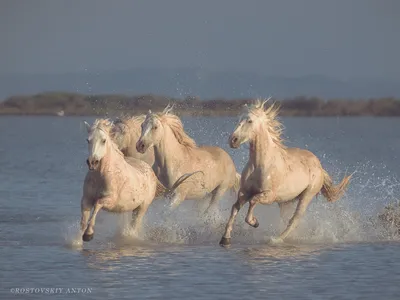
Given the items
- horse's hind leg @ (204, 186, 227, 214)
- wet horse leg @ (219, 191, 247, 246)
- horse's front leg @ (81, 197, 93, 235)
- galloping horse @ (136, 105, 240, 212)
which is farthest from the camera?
horse's hind leg @ (204, 186, 227, 214)

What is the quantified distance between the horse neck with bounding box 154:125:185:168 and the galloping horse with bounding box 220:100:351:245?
1.47 meters

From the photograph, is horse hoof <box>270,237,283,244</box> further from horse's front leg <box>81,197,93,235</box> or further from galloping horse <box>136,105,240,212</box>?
horse's front leg <box>81,197,93,235</box>

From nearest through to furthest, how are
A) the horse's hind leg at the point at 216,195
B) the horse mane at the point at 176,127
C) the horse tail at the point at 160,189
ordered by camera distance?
1. the horse tail at the point at 160,189
2. the horse mane at the point at 176,127
3. the horse's hind leg at the point at 216,195

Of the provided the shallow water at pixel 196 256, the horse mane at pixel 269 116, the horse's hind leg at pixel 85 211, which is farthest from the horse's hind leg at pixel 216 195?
the horse's hind leg at pixel 85 211

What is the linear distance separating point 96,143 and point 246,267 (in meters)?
2.05

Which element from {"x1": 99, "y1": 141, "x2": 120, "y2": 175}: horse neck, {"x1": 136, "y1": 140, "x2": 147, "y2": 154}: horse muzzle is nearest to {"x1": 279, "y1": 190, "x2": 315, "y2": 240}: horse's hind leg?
{"x1": 136, "y1": 140, "x2": 147, "y2": 154}: horse muzzle

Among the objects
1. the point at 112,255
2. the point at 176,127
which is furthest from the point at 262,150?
the point at 112,255

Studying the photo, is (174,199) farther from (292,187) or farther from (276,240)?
(292,187)

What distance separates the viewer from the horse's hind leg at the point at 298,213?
17.0 metres

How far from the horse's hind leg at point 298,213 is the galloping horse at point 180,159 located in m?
1.45

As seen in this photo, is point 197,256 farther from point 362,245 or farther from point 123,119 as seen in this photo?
point 123,119

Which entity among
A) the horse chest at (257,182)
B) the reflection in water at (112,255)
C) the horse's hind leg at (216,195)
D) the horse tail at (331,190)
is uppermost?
the horse chest at (257,182)

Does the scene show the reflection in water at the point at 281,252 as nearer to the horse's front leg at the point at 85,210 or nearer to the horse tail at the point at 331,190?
the horse tail at the point at 331,190

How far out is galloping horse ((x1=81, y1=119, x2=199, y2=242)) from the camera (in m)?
15.3
